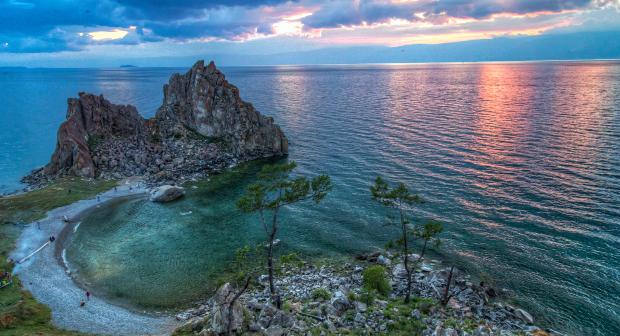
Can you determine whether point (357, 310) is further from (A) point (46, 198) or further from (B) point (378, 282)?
(A) point (46, 198)

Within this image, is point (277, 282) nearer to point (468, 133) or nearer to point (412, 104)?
point (468, 133)

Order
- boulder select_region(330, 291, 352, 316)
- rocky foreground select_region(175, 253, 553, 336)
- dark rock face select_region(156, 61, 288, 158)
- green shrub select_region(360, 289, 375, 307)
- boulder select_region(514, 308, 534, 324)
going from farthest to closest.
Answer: dark rock face select_region(156, 61, 288, 158)
green shrub select_region(360, 289, 375, 307)
boulder select_region(514, 308, 534, 324)
boulder select_region(330, 291, 352, 316)
rocky foreground select_region(175, 253, 553, 336)

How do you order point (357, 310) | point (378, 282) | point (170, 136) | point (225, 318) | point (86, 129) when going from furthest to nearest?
1. point (170, 136)
2. point (86, 129)
3. point (378, 282)
4. point (357, 310)
5. point (225, 318)

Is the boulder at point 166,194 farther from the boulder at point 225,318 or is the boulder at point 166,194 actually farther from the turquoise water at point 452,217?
the boulder at point 225,318

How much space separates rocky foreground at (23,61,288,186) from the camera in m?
96.0

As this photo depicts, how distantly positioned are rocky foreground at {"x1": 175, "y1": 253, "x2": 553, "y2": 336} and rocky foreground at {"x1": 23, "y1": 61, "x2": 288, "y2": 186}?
56610mm

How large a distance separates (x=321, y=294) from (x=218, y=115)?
8509 centimetres

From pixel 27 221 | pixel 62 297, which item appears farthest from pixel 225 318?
pixel 27 221

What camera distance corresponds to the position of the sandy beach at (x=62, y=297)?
142 feet

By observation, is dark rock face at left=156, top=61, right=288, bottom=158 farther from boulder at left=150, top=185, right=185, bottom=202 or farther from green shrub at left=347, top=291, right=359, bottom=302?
green shrub at left=347, top=291, right=359, bottom=302

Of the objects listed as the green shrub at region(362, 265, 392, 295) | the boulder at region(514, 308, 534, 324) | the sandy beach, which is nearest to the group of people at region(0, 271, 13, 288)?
the sandy beach

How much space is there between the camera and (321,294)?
1764 inches

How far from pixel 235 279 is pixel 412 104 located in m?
157

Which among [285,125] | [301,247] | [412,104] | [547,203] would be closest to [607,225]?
[547,203]
